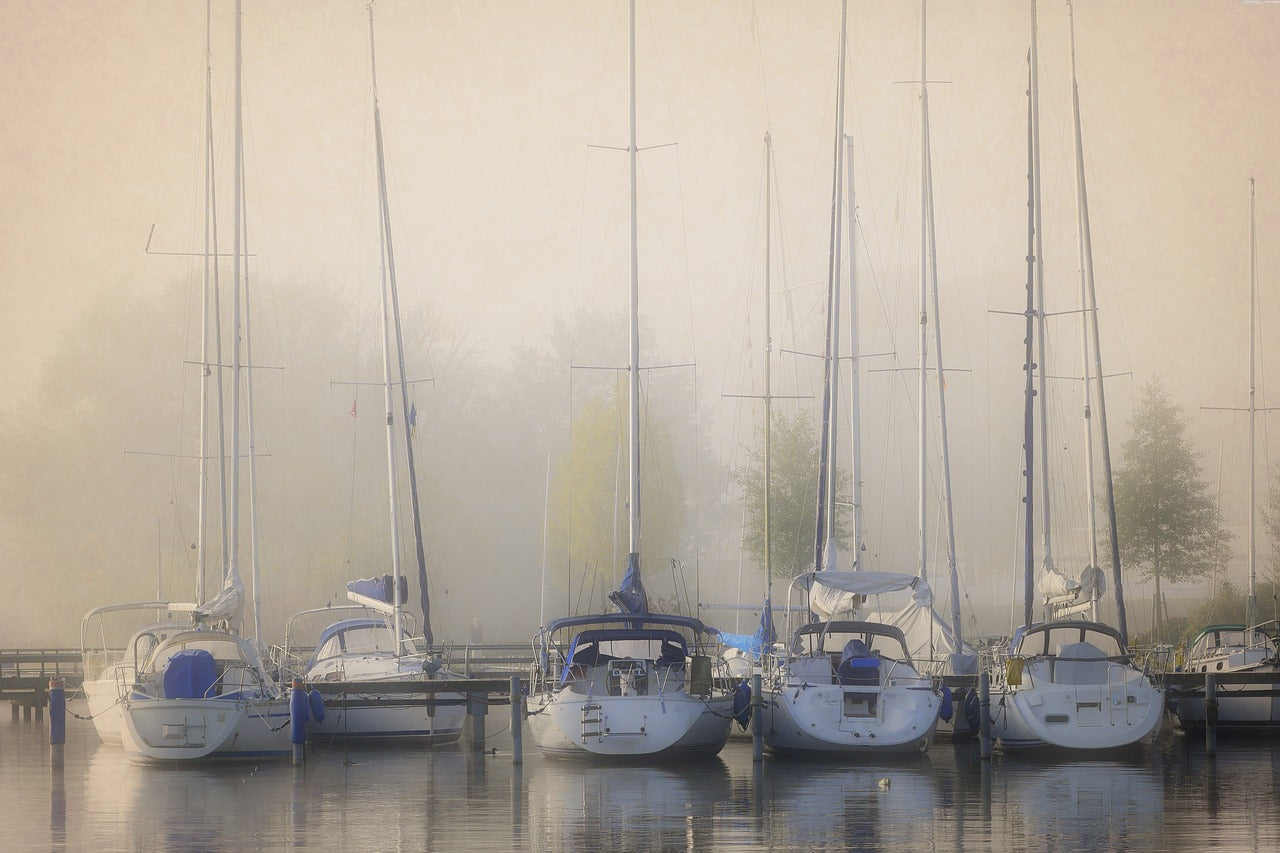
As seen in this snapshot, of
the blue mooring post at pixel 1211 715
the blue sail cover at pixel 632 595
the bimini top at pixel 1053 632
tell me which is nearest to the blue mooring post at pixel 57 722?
the blue sail cover at pixel 632 595

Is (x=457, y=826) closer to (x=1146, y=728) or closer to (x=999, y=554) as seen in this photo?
(x=1146, y=728)

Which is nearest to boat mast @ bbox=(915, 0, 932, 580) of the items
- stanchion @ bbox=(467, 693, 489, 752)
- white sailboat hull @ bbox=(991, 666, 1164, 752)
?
white sailboat hull @ bbox=(991, 666, 1164, 752)

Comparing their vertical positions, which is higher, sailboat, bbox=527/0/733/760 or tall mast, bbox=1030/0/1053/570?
tall mast, bbox=1030/0/1053/570

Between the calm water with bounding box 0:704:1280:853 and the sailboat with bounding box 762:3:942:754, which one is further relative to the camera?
the sailboat with bounding box 762:3:942:754

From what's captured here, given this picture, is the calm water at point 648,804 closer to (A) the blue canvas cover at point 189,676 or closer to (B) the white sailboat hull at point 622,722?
(B) the white sailboat hull at point 622,722

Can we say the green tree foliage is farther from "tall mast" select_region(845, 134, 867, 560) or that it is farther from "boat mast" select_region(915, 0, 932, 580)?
"boat mast" select_region(915, 0, 932, 580)

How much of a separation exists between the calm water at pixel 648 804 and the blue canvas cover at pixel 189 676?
1.51m

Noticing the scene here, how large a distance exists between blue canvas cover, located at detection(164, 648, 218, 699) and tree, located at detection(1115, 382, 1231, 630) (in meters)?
38.6

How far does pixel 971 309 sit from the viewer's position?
68812mm

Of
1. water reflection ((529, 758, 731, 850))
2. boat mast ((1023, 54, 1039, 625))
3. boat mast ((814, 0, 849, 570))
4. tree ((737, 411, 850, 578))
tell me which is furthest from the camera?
tree ((737, 411, 850, 578))

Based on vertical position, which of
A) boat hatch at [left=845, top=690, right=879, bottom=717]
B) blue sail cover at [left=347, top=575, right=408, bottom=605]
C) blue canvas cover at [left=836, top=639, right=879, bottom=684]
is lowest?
boat hatch at [left=845, top=690, right=879, bottom=717]

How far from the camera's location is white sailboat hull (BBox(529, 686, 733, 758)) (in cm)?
2825

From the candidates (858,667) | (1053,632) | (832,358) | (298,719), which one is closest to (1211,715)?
(1053,632)

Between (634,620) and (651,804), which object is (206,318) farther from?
(651,804)
